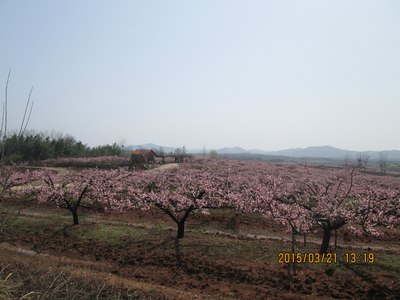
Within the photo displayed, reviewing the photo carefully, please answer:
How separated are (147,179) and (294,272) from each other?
18.6 meters

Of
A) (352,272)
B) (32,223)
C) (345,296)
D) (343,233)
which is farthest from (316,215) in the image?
(32,223)

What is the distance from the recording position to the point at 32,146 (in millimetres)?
67250

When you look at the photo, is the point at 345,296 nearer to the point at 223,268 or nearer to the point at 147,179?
the point at 223,268
